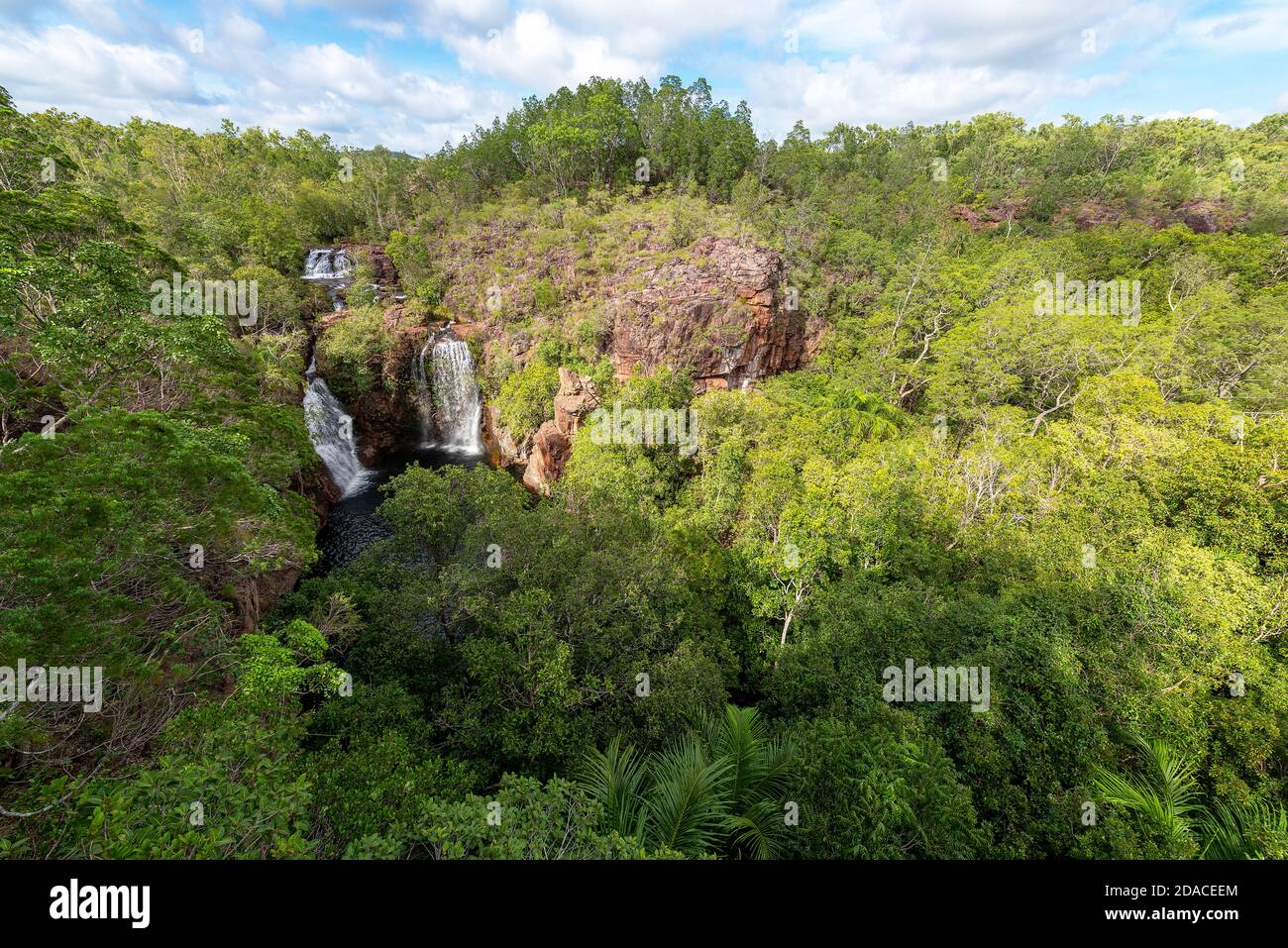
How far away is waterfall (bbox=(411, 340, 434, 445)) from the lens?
3484cm

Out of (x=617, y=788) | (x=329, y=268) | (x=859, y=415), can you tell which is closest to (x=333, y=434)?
(x=329, y=268)

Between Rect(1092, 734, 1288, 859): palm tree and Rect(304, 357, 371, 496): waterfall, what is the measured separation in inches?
1292

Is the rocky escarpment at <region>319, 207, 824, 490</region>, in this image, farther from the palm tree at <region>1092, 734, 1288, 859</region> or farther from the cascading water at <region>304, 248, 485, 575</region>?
the palm tree at <region>1092, 734, 1288, 859</region>

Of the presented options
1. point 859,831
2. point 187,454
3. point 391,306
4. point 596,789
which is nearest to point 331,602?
point 187,454

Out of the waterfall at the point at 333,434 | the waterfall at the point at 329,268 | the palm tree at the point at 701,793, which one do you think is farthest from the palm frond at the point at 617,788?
the waterfall at the point at 329,268

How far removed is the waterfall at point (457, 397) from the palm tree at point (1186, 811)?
110 ft

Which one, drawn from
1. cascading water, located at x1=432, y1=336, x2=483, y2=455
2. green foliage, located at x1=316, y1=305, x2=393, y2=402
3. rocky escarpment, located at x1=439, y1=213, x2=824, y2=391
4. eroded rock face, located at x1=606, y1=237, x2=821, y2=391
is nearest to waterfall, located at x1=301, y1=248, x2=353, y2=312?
green foliage, located at x1=316, y1=305, x2=393, y2=402

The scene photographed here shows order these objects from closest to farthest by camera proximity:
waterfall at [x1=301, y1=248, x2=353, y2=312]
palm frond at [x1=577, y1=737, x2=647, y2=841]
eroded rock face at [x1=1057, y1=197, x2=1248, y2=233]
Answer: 1. palm frond at [x1=577, y1=737, x2=647, y2=841]
2. waterfall at [x1=301, y1=248, x2=353, y2=312]
3. eroded rock face at [x1=1057, y1=197, x2=1248, y2=233]

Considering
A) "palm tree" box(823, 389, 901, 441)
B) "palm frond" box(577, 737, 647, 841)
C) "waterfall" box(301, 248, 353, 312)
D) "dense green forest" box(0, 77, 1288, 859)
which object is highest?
"waterfall" box(301, 248, 353, 312)

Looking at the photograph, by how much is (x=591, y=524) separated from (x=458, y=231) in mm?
38031

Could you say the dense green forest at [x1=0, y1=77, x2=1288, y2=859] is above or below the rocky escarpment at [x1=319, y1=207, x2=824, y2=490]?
below

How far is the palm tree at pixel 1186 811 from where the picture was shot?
7234 mm

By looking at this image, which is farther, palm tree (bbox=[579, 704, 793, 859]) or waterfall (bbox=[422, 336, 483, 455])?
waterfall (bbox=[422, 336, 483, 455])

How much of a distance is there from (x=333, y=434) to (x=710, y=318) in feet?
79.5
